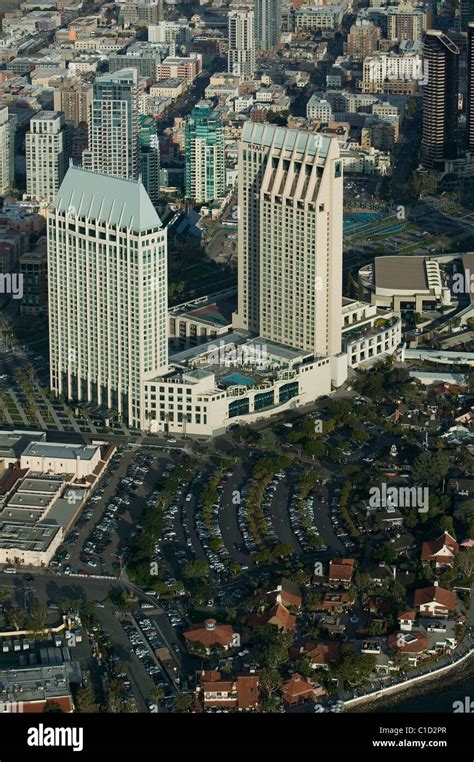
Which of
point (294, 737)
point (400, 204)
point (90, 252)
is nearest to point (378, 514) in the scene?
point (90, 252)

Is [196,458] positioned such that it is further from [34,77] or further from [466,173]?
[34,77]

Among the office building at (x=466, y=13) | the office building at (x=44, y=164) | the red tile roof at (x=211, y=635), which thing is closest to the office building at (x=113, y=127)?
the office building at (x=44, y=164)

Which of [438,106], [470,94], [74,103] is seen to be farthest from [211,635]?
[74,103]

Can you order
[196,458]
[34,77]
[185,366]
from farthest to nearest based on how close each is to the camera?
1. [34,77]
2. [185,366]
3. [196,458]

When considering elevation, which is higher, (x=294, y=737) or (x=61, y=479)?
(x=294, y=737)

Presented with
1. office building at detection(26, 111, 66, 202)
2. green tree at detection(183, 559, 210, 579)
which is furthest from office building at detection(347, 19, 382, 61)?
green tree at detection(183, 559, 210, 579)

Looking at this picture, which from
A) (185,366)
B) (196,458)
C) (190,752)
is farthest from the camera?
(185,366)

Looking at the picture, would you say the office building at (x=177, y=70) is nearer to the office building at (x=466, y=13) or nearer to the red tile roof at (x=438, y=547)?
the office building at (x=466, y=13)
